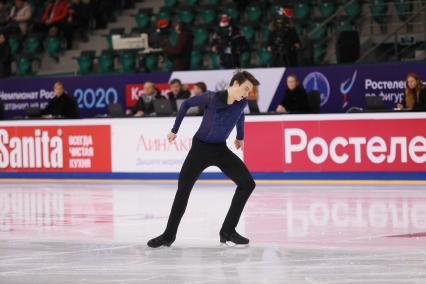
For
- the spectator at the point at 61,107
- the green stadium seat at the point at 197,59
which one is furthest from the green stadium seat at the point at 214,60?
the spectator at the point at 61,107

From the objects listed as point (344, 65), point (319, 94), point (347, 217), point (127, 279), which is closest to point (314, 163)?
point (319, 94)

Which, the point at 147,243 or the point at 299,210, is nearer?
the point at 147,243

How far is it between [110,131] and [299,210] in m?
6.53

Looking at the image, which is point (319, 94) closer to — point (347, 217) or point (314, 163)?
point (314, 163)

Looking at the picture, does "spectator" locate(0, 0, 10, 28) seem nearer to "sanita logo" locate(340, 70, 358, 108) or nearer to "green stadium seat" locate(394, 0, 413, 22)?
"sanita logo" locate(340, 70, 358, 108)

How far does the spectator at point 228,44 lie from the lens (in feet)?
67.2

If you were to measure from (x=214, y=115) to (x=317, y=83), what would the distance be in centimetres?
1066

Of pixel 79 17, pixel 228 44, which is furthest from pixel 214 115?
pixel 79 17

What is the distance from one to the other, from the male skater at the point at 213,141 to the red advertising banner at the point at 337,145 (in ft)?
23.4

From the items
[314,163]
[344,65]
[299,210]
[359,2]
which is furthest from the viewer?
[359,2]

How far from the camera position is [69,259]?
8.95 meters

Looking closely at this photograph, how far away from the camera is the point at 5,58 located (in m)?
24.3

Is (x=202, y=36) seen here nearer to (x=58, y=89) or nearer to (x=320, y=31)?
(x=320, y=31)

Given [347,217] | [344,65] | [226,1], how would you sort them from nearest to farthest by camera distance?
[347,217], [344,65], [226,1]
